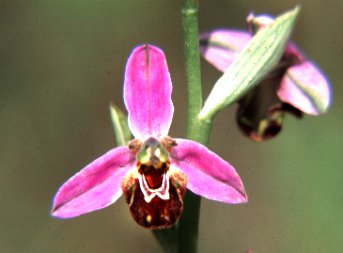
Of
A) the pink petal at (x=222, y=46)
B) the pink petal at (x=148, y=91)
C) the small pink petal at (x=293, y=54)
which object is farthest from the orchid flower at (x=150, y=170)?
the small pink petal at (x=293, y=54)

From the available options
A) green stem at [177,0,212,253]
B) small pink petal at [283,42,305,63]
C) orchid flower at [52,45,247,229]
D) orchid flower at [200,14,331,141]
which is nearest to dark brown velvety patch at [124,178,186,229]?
orchid flower at [52,45,247,229]

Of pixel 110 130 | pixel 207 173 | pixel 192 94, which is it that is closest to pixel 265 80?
pixel 192 94

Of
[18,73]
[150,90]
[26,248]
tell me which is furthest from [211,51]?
[18,73]

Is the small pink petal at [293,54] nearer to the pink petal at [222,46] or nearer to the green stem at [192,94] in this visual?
the pink petal at [222,46]

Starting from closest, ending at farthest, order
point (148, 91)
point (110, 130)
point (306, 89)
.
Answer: point (148, 91), point (306, 89), point (110, 130)

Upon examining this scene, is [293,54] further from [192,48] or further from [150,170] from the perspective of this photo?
[150,170]
